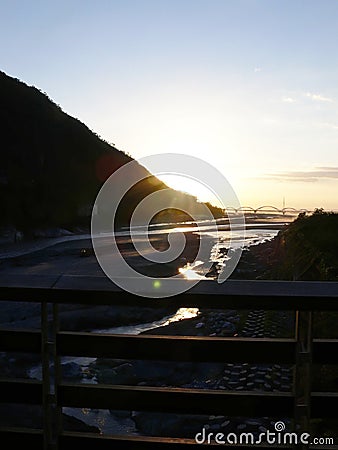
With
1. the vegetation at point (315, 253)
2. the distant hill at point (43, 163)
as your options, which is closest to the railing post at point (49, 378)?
the vegetation at point (315, 253)

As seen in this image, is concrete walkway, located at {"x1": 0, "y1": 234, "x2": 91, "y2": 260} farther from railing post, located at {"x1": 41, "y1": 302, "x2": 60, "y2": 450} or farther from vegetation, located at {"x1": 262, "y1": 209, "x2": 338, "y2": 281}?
railing post, located at {"x1": 41, "y1": 302, "x2": 60, "y2": 450}

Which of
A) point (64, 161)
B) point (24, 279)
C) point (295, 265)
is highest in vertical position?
point (64, 161)

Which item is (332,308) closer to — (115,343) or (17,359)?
(115,343)

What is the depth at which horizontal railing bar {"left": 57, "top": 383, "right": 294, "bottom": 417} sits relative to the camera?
2146 mm

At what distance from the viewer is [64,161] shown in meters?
80.1

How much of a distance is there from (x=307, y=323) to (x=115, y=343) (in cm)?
92

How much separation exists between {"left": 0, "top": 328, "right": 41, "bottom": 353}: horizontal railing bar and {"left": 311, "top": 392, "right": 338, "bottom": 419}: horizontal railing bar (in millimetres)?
1350

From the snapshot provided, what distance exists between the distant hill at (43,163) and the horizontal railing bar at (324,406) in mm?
58854

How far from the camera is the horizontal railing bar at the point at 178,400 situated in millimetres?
2146

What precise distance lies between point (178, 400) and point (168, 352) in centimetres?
25

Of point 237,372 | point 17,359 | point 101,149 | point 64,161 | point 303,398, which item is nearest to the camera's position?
point 303,398

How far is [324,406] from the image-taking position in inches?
83.6

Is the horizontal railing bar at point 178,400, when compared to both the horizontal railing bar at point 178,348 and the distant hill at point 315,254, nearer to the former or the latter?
the horizontal railing bar at point 178,348

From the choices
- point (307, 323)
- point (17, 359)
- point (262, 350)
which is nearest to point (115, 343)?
point (262, 350)
